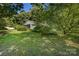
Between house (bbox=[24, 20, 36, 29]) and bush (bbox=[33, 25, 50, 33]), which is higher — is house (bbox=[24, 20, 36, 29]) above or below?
above

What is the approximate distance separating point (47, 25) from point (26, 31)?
0.25 metres

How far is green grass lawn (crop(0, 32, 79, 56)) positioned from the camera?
1.85 meters

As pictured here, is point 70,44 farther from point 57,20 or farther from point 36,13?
point 36,13

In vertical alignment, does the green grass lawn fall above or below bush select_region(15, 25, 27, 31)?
below

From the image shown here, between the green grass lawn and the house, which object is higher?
the house

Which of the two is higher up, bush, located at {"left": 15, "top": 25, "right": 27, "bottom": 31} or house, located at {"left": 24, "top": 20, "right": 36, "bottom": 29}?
house, located at {"left": 24, "top": 20, "right": 36, "bottom": 29}

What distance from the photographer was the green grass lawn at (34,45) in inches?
72.7

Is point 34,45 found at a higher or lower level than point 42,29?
lower

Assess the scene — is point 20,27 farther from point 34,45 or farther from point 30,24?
point 34,45

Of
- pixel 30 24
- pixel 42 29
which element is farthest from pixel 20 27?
pixel 42 29

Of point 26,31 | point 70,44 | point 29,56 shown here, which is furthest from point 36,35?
point 70,44

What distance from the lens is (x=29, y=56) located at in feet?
6.04

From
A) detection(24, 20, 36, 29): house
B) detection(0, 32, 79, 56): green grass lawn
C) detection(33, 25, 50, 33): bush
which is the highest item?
detection(24, 20, 36, 29): house

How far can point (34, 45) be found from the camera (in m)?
1.86
